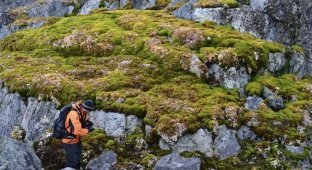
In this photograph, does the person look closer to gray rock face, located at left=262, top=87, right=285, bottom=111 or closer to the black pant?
the black pant

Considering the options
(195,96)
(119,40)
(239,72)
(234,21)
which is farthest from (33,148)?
(234,21)

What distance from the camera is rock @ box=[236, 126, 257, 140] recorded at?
20094 mm

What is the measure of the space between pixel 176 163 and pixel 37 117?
8517 mm

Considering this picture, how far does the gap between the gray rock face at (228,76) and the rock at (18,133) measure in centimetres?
1102

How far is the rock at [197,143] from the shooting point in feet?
62.3

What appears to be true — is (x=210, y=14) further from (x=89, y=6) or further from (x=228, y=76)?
(x=89, y=6)

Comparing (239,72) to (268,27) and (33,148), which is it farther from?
(33,148)

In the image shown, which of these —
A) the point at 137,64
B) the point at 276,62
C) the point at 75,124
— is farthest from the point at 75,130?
the point at 276,62

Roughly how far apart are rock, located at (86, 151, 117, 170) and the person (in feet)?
2.24

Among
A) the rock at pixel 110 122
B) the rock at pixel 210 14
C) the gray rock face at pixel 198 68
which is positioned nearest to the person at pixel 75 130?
the rock at pixel 110 122

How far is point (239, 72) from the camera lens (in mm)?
24266

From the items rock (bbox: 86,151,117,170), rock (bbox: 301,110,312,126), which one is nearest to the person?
rock (bbox: 86,151,117,170)

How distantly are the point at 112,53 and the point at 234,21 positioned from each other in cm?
1004

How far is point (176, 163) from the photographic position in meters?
17.7
